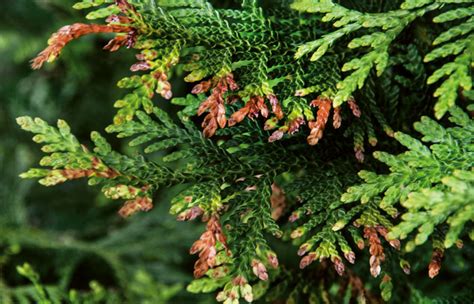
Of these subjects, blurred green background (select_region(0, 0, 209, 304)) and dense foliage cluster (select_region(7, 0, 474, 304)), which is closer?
dense foliage cluster (select_region(7, 0, 474, 304))

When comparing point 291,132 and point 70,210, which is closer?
point 291,132

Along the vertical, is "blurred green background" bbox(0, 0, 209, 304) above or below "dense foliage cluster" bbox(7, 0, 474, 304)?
below

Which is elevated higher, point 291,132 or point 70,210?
point 291,132

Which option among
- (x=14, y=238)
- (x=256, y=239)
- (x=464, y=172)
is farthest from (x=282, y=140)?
(x=14, y=238)

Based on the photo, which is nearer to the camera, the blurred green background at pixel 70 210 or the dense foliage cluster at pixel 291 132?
the dense foliage cluster at pixel 291 132

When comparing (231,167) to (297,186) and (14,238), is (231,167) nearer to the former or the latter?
(297,186)

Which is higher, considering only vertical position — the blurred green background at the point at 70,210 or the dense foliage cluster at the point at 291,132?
the dense foliage cluster at the point at 291,132
